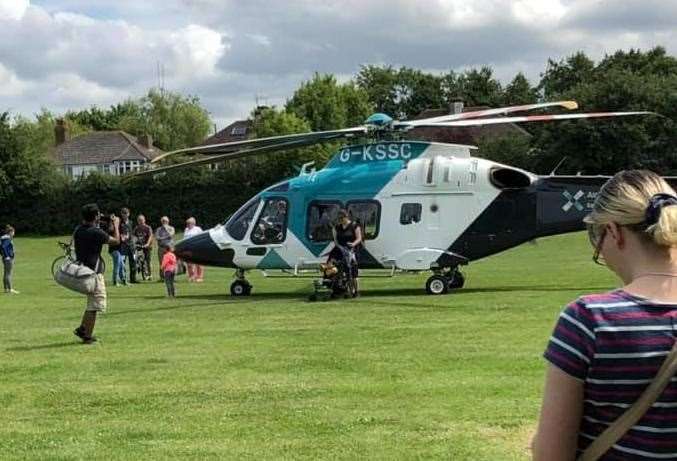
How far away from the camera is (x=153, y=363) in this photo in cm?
1005

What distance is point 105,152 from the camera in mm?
95625

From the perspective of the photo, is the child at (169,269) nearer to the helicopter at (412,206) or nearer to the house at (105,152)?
the helicopter at (412,206)

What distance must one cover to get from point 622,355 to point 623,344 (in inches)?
1.2

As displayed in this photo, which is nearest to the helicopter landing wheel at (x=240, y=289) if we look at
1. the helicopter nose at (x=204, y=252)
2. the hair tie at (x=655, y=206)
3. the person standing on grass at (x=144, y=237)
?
the helicopter nose at (x=204, y=252)

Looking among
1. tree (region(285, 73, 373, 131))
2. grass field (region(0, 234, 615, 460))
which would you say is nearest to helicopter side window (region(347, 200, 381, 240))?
grass field (region(0, 234, 615, 460))

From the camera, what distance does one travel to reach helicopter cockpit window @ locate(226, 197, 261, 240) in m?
18.7

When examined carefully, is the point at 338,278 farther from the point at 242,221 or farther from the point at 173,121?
the point at 173,121

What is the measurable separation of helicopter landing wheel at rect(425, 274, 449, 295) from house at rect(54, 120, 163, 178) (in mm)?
78239

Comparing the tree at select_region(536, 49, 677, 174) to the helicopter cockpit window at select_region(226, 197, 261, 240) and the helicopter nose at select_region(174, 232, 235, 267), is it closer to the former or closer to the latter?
the helicopter cockpit window at select_region(226, 197, 261, 240)

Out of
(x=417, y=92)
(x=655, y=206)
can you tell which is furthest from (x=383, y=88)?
(x=655, y=206)

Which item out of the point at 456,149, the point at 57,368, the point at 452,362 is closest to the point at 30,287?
the point at 456,149

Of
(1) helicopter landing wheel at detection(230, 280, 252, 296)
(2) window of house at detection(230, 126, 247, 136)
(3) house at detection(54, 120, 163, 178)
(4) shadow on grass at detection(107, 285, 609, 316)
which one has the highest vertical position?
(2) window of house at detection(230, 126, 247, 136)

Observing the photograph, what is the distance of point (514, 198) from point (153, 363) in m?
9.23

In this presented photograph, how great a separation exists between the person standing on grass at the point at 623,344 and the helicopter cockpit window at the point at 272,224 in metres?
15.9
